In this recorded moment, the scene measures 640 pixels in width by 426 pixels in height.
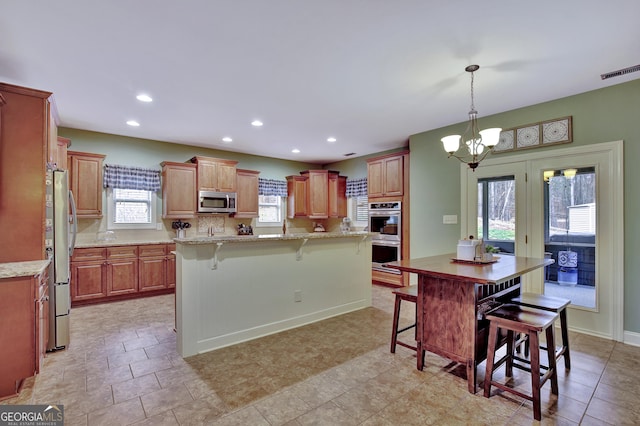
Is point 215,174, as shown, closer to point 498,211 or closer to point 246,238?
point 246,238

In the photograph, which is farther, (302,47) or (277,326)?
(277,326)

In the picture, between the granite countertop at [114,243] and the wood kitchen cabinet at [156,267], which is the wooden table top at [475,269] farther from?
the granite countertop at [114,243]

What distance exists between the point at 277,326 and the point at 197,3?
298 centimetres

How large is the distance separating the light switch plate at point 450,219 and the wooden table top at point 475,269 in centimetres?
166

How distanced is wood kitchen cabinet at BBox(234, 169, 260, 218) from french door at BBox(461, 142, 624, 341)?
4167 millimetres

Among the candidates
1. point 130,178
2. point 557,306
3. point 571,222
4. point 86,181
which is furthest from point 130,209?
point 571,222

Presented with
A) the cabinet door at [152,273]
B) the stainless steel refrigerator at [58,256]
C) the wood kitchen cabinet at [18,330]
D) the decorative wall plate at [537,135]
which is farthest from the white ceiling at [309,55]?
the cabinet door at [152,273]

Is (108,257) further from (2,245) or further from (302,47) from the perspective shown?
(302,47)

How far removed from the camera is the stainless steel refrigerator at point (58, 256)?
290 centimetres

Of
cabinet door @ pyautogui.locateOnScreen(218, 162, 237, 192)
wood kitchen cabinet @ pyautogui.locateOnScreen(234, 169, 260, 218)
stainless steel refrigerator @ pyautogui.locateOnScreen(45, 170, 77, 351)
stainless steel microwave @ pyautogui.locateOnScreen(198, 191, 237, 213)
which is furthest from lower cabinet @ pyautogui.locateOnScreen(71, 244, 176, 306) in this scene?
stainless steel refrigerator @ pyautogui.locateOnScreen(45, 170, 77, 351)

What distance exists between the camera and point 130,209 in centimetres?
534

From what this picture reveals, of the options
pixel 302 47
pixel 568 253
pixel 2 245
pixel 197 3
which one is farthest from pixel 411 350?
pixel 2 245

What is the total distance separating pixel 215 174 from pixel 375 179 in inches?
118

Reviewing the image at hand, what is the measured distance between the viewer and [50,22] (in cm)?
223
